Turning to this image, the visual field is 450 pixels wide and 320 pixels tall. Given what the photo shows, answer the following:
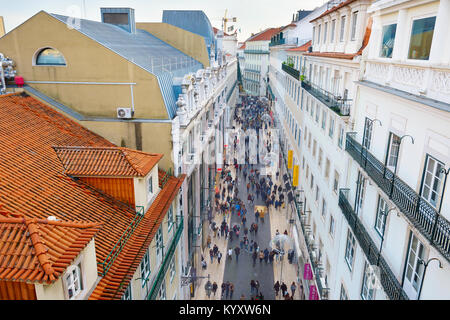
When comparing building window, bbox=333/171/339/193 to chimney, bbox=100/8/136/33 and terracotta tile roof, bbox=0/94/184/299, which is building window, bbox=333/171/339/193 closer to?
terracotta tile roof, bbox=0/94/184/299

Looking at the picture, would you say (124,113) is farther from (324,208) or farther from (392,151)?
(324,208)

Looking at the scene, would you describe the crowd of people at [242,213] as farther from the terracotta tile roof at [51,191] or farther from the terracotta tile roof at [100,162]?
the terracotta tile roof at [100,162]

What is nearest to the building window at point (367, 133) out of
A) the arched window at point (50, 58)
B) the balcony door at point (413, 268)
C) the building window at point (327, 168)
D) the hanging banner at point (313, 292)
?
the balcony door at point (413, 268)

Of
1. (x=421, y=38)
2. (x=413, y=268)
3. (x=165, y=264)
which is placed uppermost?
(x=421, y=38)

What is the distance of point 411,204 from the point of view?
9430 mm

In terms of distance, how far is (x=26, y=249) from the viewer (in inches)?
298

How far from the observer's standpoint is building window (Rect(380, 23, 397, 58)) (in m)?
12.1

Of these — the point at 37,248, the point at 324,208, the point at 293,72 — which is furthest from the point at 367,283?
the point at 293,72

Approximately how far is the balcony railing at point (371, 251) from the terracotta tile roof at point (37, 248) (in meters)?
8.85

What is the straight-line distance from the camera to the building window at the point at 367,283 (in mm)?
12404

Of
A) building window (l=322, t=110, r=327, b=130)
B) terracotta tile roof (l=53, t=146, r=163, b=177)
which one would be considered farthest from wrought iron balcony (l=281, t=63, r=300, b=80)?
terracotta tile roof (l=53, t=146, r=163, b=177)

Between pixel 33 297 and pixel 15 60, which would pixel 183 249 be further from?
pixel 15 60

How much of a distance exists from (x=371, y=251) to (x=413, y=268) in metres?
2.39

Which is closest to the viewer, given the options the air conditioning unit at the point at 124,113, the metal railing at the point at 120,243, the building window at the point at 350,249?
the metal railing at the point at 120,243
